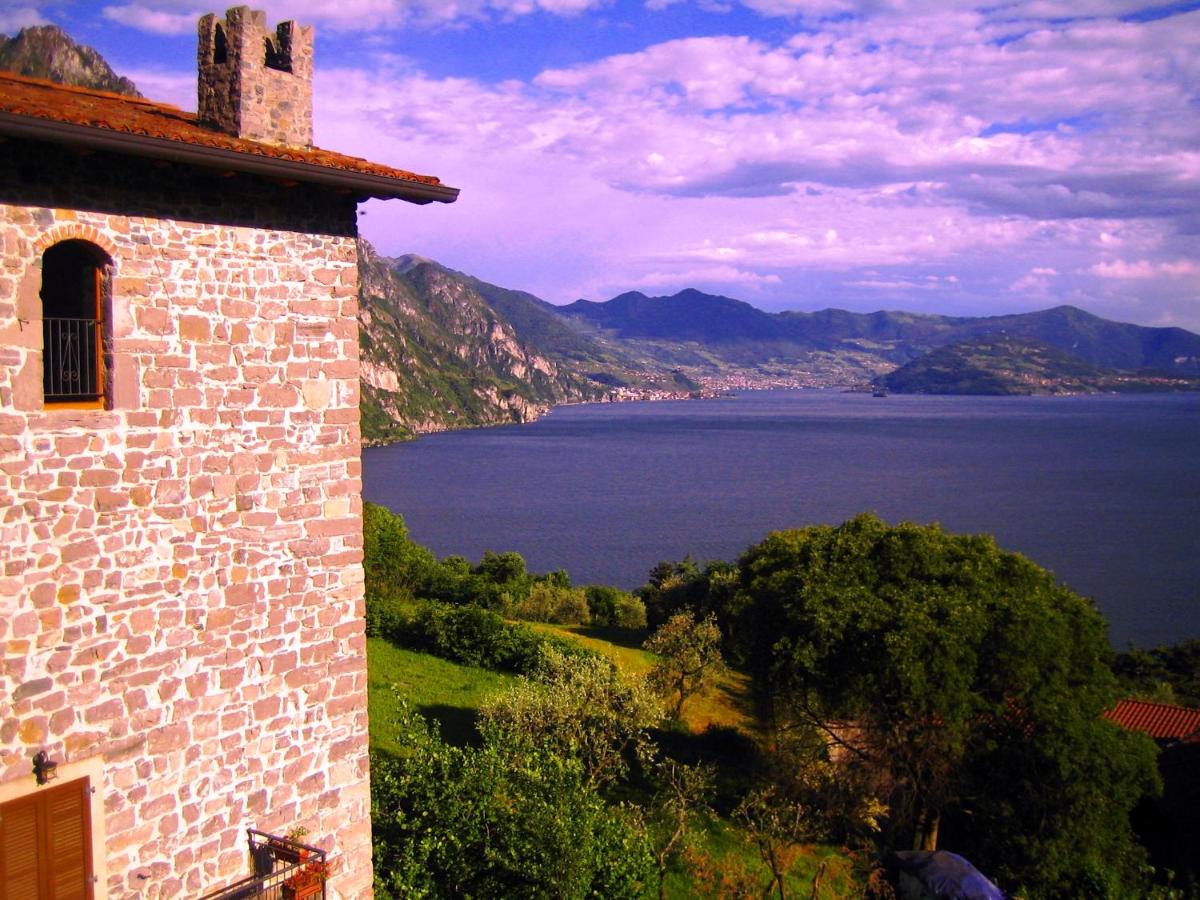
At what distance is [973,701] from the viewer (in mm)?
18250

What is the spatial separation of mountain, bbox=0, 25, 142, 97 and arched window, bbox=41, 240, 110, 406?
4389 inches

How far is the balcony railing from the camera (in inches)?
305

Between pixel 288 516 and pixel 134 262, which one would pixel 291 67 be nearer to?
pixel 134 262

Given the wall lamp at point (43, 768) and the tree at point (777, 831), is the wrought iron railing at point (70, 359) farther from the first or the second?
the tree at point (777, 831)

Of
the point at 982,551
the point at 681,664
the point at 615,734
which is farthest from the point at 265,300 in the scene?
the point at 681,664

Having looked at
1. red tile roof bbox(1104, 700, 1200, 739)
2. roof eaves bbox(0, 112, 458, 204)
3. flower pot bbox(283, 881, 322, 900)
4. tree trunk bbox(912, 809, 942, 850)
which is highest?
roof eaves bbox(0, 112, 458, 204)

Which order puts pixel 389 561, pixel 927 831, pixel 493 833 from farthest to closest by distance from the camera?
pixel 389 561, pixel 927 831, pixel 493 833

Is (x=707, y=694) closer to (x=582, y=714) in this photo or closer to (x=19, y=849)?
(x=582, y=714)

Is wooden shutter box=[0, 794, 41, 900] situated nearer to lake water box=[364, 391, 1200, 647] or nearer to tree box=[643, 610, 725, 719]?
tree box=[643, 610, 725, 719]

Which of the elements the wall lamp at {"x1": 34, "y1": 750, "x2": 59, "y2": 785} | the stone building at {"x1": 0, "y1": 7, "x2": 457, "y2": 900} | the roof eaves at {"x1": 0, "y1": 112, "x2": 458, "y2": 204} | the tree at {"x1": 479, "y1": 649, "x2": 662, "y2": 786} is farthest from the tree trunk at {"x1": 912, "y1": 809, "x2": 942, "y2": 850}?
the wall lamp at {"x1": 34, "y1": 750, "x2": 59, "y2": 785}

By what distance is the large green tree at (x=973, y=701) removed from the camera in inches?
701

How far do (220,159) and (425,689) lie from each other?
20.4 meters

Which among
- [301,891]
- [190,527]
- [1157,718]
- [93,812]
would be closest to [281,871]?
[301,891]

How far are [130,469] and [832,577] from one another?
52.5ft
